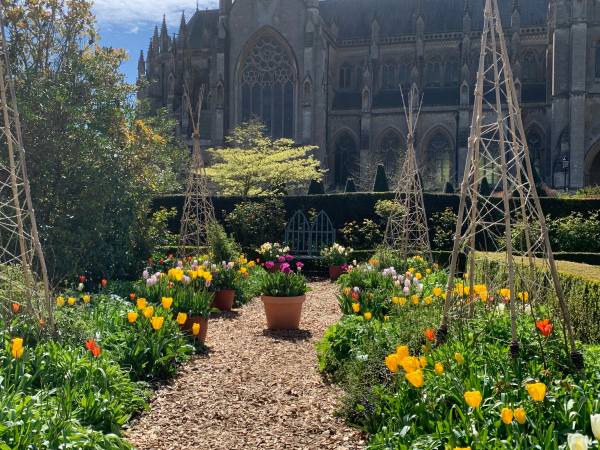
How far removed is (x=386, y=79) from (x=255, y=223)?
78.8 feet

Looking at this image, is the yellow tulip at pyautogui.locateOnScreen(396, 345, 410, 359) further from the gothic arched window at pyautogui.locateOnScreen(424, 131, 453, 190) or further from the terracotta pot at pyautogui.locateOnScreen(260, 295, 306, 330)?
the gothic arched window at pyautogui.locateOnScreen(424, 131, 453, 190)

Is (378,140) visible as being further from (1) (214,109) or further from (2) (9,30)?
(2) (9,30)

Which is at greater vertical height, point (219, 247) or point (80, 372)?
point (219, 247)

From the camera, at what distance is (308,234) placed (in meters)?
19.6

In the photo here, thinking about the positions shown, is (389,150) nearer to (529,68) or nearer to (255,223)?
(529,68)

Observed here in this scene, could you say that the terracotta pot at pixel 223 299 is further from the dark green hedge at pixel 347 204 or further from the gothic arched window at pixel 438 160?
the gothic arched window at pixel 438 160

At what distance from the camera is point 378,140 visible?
36.9 m

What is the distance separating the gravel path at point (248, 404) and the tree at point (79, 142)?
419 centimetres

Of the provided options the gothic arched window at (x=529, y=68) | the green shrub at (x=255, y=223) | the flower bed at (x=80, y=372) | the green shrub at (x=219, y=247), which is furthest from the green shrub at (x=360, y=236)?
the gothic arched window at (x=529, y=68)

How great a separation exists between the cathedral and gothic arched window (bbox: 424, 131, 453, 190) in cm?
7

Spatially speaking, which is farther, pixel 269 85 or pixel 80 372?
pixel 269 85

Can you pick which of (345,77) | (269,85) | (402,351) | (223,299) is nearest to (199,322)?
(223,299)

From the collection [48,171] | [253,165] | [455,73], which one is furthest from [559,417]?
[455,73]

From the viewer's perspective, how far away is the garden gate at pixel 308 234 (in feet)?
61.1
